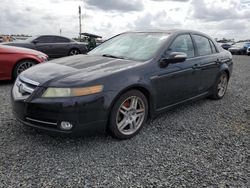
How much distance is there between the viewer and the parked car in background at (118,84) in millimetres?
3023

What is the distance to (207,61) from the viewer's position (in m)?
4.88

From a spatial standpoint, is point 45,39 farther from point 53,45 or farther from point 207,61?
point 207,61

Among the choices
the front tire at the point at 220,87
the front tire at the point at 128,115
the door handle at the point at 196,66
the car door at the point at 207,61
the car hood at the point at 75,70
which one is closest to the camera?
the car hood at the point at 75,70

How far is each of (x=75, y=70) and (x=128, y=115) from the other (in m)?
0.91

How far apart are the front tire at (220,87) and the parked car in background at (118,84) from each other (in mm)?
616

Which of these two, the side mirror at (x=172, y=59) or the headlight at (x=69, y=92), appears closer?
the headlight at (x=69, y=92)

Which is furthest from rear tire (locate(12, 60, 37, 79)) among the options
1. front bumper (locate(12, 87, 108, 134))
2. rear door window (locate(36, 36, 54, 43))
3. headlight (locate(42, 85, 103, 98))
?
rear door window (locate(36, 36, 54, 43))

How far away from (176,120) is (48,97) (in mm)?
2166

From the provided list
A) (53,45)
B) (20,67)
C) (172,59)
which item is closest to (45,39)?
(53,45)

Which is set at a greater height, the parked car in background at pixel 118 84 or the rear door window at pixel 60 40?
the rear door window at pixel 60 40

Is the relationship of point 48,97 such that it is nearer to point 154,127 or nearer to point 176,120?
point 154,127

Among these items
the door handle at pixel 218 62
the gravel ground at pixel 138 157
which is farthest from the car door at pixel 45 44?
the door handle at pixel 218 62

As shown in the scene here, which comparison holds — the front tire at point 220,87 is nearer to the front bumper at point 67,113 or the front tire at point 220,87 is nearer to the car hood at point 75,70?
the car hood at point 75,70

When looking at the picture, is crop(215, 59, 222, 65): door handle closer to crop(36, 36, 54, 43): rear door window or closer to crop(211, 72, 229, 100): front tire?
crop(211, 72, 229, 100): front tire
